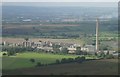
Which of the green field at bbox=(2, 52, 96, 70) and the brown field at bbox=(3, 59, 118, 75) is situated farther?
the green field at bbox=(2, 52, 96, 70)

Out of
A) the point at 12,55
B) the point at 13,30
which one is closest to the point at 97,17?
the point at 13,30

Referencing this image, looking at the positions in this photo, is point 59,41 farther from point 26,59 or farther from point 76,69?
point 76,69

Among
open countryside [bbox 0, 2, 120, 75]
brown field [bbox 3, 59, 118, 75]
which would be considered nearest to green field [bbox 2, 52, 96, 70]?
open countryside [bbox 0, 2, 120, 75]

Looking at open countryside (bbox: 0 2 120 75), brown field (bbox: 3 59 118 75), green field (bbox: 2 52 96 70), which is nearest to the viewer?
brown field (bbox: 3 59 118 75)

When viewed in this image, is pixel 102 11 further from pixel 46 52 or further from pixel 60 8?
pixel 46 52

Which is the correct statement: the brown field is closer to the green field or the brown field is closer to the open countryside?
the open countryside

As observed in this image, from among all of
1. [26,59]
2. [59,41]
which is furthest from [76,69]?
[59,41]

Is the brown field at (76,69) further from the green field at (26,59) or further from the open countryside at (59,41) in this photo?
the green field at (26,59)

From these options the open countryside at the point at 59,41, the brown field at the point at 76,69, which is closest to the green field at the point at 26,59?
the open countryside at the point at 59,41
